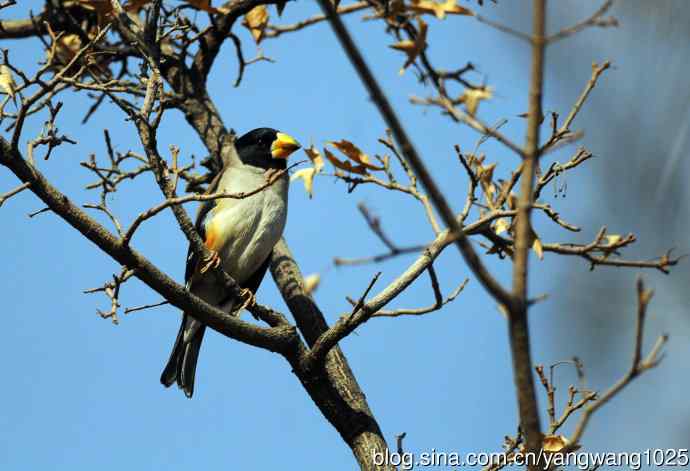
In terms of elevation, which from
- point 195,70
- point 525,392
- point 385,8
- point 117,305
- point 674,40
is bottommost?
point 525,392

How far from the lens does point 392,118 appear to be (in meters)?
1.93

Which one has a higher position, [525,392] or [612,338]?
[612,338]

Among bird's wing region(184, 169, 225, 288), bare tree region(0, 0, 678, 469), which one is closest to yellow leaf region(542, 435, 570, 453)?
bare tree region(0, 0, 678, 469)

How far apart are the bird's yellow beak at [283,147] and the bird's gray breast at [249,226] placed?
57cm

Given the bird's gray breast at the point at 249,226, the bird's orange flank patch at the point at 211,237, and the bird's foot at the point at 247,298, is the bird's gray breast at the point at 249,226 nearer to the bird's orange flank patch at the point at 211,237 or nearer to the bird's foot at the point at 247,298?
the bird's orange flank patch at the point at 211,237

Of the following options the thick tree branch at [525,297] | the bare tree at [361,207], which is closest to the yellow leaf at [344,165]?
the bare tree at [361,207]

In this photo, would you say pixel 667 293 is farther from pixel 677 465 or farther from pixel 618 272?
pixel 618 272

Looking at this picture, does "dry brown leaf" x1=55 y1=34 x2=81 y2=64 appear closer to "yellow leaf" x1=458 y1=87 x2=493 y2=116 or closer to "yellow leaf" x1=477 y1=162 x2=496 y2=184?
"yellow leaf" x1=458 y1=87 x2=493 y2=116

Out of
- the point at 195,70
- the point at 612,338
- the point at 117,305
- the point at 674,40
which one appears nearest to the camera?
the point at 674,40

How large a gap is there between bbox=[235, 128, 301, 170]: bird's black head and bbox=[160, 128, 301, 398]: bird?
128 millimetres

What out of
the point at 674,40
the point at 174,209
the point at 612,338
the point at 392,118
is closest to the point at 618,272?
the point at 612,338

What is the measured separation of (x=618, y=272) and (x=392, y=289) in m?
1.02

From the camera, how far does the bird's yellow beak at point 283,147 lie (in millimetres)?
6277

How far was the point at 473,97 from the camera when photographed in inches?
175
